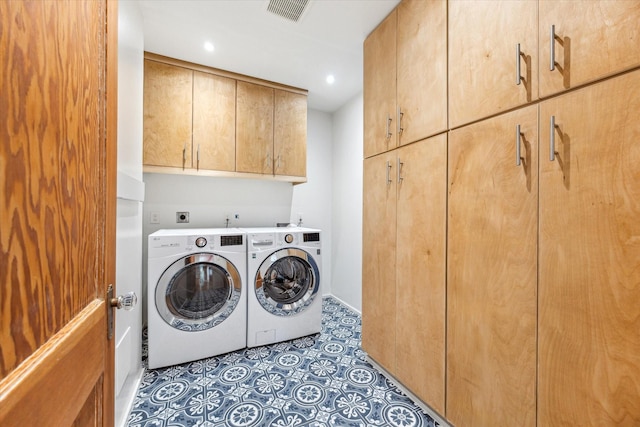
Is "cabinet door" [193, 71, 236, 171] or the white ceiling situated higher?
the white ceiling

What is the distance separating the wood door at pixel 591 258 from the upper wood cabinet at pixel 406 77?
1.83 feet

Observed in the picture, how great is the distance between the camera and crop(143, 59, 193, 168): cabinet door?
2.15 m

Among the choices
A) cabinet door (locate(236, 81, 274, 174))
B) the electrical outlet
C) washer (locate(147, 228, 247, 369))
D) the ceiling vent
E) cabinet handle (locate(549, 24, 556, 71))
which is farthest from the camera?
the electrical outlet

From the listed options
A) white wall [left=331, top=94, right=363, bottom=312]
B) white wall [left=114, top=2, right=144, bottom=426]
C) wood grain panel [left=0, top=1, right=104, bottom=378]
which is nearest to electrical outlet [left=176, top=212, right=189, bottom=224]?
white wall [left=114, top=2, right=144, bottom=426]

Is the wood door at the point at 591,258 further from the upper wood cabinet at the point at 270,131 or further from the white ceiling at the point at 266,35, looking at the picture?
the upper wood cabinet at the point at 270,131

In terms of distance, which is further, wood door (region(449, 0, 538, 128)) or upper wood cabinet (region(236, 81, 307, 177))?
upper wood cabinet (region(236, 81, 307, 177))

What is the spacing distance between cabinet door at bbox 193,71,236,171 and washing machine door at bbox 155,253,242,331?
0.87m

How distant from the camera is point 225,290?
207 centimetres

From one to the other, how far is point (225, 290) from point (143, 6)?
77.6 inches

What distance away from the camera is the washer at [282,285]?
215 cm

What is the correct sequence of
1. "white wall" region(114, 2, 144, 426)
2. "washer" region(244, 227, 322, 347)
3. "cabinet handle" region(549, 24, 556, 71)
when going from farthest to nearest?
"washer" region(244, 227, 322, 347) < "white wall" region(114, 2, 144, 426) < "cabinet handle" region(549, 24, 556, 71)

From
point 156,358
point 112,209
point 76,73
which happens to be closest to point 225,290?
point 156,358

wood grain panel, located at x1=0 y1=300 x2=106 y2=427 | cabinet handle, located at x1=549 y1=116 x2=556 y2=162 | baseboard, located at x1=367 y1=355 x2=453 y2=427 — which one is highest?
cabinet handle, located at x1=549 y1=116 x2=556 y2=162

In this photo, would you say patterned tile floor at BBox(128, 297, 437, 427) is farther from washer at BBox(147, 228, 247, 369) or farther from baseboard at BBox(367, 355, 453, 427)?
washer at BBox(147, 228, 247, 369)
